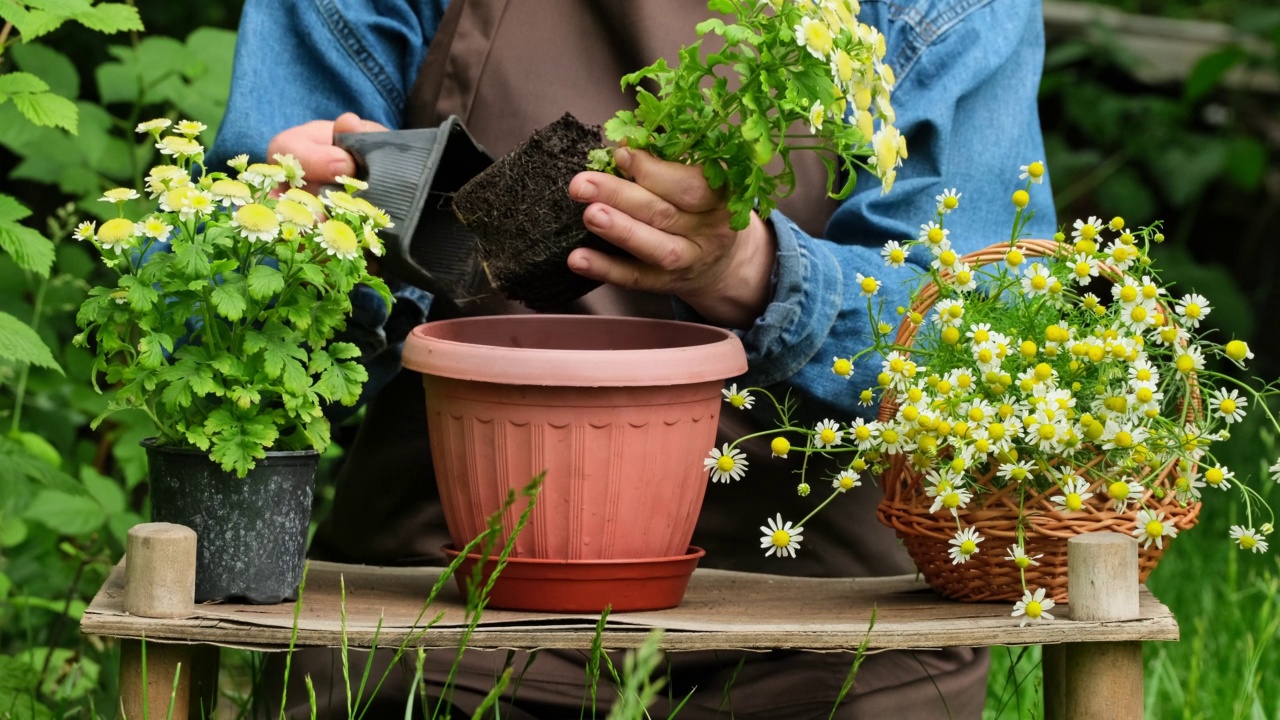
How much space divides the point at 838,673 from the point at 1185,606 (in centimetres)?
147

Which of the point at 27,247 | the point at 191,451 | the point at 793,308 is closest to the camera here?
the point at 191,451

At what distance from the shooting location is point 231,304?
4.24 feet

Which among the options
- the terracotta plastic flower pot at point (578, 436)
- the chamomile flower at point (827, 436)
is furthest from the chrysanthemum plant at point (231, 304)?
the chamomile flower at point (827, 436)

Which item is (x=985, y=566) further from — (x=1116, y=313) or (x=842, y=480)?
(x=1116, y=313)

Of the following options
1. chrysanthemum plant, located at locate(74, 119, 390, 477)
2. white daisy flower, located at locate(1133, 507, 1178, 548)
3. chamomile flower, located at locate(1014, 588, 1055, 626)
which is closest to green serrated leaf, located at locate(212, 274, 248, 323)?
chrysanthemum plant, located at locate(74, 119, 390, 477)

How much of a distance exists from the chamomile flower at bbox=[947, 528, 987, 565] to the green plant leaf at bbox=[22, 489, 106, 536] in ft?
5.03

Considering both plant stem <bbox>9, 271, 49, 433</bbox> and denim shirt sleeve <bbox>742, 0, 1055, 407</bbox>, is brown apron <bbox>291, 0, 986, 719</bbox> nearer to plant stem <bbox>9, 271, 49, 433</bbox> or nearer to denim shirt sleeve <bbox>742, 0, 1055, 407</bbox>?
denim shirt sleeve <bbox>742, 0, 1055, 407</bbox>

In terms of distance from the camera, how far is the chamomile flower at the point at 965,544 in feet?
4.38

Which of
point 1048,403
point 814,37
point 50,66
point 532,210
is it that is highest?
point 50,66

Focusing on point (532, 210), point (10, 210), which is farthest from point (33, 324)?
point (532, 210)

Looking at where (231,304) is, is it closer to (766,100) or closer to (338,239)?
(338,239)

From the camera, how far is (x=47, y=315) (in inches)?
109

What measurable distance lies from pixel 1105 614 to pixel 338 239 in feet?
2.73

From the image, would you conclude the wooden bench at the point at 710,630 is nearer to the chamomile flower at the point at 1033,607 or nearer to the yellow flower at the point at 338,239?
the chamomile flower at the point at 1033,607
